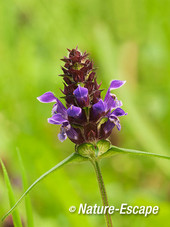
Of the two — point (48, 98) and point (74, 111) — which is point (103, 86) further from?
point (74, 111)

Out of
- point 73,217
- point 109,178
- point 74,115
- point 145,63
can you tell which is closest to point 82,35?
point 145,63

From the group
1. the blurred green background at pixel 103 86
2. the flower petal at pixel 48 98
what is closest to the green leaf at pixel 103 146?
the flower petal at pixel 48 98

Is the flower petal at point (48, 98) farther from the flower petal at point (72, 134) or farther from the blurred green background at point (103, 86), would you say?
the blurred green background at point (103, 86)

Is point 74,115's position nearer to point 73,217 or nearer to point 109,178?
point 73,217

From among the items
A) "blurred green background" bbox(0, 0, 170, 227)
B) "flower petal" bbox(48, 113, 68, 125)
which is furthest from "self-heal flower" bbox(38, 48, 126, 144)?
"blurred green background" bbox(0, 0, 170, 227)

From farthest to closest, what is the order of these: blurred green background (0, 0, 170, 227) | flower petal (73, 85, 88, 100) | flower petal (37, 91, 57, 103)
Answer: blurred green background (0, 0, 170, 227) < flower petal (37, 91, 57, 103) < flower petal (73, 85, 88, 100)

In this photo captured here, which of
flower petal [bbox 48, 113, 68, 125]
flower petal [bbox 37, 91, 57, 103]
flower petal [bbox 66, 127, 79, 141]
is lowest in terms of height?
flower petal [bbox 66, 127, 79, 141]

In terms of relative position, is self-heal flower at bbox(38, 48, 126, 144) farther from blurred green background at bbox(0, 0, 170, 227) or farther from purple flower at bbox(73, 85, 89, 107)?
blurred green background at bbox(0, 0, 170, 227)

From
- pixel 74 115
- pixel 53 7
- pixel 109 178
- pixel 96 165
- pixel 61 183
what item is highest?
pixel 53 7
